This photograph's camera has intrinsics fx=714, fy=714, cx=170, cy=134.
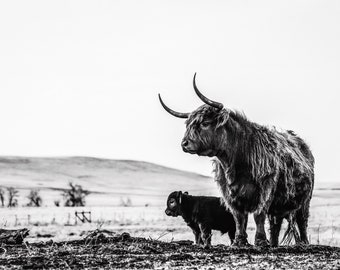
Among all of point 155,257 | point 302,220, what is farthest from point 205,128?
point 302,220

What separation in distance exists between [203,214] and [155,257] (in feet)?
21.1

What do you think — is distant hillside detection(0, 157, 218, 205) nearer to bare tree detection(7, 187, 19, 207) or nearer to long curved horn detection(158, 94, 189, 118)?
bare tree detection(7, 187, 19, 207)

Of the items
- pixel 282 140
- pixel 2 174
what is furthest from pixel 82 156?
pixel 282 140

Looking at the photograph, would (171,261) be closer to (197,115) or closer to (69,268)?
(69,268)

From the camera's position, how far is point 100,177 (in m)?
113

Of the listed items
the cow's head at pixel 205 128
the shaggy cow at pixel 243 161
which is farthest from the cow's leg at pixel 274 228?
the cow's head at pixel 205 128

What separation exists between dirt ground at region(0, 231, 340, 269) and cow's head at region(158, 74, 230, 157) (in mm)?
1321

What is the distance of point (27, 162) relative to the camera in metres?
119

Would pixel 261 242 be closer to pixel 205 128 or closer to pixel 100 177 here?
pixel 205 128

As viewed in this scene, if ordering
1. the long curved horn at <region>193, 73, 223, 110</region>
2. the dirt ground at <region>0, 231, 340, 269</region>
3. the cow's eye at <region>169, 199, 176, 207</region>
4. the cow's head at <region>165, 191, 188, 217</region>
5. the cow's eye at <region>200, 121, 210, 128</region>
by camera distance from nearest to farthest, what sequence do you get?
1. the dirt ground at <region>0, 231, 340, 269</region>
2. the long curved horn at <region>193, 73, 223, 110</region>
3. the cow's eye at <region>200, 121, 210, 128</region>
4. the cow's head at <region>165, 191, 188, 217</region>
5. the cow's eye at <region>169, 199, 176, 207</region>

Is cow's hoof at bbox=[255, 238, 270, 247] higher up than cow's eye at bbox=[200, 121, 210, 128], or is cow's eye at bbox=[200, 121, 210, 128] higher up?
cow's eye at bbox=[200, 121, 210, 128]

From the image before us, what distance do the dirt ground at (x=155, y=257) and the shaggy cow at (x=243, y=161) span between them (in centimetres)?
89

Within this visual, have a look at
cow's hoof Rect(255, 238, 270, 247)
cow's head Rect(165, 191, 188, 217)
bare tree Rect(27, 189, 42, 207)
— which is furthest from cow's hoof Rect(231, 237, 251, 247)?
bare tree Rect(27, 189, 42, 207)

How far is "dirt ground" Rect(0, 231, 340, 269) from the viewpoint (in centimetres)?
684
